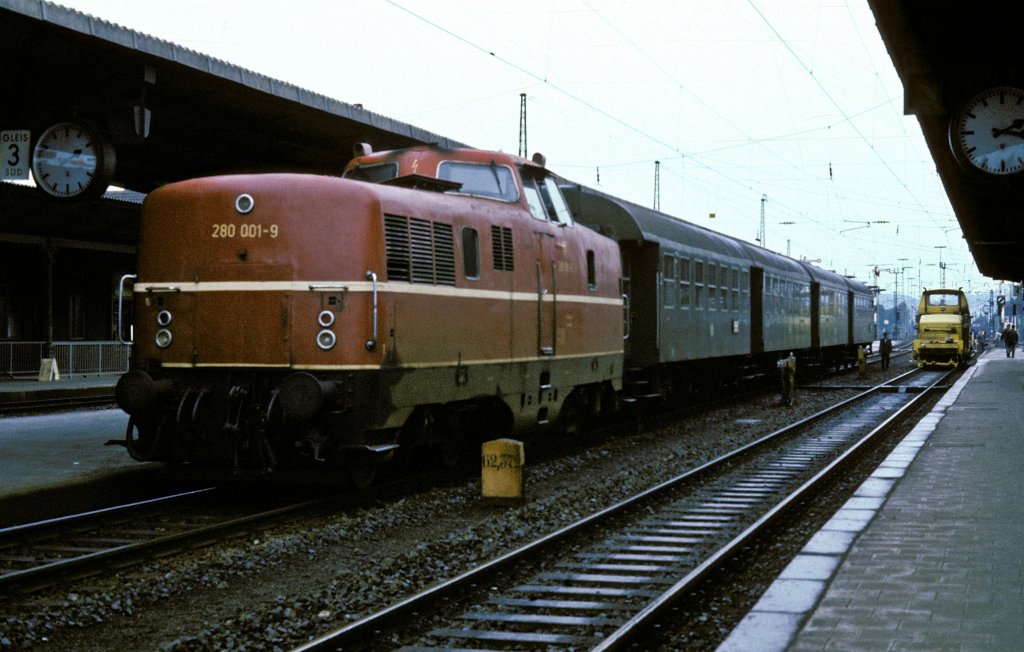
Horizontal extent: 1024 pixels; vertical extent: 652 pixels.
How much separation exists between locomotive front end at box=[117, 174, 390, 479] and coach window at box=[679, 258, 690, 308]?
436 inches

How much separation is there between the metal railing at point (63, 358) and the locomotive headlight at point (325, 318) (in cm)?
1999

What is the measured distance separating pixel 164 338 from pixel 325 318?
169 centimetres

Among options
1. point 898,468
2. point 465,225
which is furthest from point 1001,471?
point 465,225

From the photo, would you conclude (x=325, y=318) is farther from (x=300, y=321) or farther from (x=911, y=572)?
(x=911, y=572)

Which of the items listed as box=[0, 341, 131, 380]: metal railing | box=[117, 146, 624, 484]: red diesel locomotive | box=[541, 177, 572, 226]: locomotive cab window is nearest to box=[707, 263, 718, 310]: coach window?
box=[541, 177, 572, 226]: locomotive cab window

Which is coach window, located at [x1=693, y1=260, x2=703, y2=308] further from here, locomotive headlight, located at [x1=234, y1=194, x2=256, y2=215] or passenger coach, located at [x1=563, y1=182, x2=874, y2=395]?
locomotive headlight, located at [x1=234, y1=194, x2=256, y2=215]

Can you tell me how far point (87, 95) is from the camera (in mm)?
15422

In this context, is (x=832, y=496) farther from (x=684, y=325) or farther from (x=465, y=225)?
(x=684, y=325)

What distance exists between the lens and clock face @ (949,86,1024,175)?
36.6ft

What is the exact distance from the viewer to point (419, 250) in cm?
1091

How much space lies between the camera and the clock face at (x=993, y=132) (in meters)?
11.1

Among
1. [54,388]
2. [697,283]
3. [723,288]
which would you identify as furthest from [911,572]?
[54,388]

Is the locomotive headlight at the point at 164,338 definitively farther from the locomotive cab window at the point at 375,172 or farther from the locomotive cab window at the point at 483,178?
the locomotive cab window at the point at 483,178

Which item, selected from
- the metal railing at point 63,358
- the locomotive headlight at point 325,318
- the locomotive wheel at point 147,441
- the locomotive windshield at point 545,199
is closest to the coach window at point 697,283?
the locomotive windshield at point 545,199
